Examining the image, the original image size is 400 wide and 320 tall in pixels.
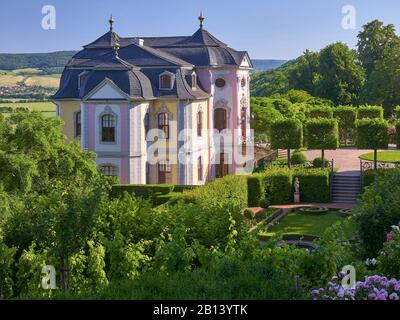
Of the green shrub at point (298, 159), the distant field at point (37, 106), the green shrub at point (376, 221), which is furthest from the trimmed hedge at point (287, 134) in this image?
the green shrub at point (376, 221)

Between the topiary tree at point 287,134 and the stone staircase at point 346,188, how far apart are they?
3.04 m

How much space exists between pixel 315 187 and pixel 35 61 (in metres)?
17.6

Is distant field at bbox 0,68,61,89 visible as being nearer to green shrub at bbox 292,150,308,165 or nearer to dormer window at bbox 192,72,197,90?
dormer window at bbox 192,72,197,90

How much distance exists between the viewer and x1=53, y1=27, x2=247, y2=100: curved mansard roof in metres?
35.7

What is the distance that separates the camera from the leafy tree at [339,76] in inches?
2768

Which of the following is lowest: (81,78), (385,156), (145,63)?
(385,156)

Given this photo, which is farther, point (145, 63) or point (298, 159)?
point (298, 159)

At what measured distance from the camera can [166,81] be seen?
123 ft

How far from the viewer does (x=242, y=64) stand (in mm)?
41750

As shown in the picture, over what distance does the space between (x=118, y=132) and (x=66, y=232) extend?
894 inches

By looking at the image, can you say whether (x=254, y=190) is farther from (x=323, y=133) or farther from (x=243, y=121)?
(x=243, y=121)

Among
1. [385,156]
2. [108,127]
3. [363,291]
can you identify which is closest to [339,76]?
[385,156]
